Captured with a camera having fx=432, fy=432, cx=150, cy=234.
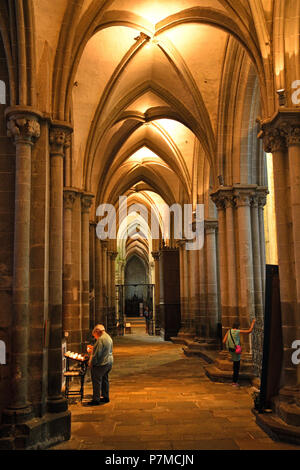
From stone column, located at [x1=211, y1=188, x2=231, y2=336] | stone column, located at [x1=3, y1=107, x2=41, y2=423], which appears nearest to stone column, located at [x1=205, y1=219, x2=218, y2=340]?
stone column, located at [x1=211, y1=188, x2=231, y2=336]

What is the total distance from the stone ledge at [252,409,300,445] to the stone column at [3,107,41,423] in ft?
10.0

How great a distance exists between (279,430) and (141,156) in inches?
653

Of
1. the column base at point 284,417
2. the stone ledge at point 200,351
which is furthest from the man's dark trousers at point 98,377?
the stone ledge at point 200,351

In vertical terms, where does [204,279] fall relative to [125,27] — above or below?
below

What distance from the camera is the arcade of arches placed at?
5703mm

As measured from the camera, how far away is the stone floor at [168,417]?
5273 mm

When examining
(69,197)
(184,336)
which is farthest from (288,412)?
(184,336)

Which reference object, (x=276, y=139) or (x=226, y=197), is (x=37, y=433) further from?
(x=226, y=197)

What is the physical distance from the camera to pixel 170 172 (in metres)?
21.0

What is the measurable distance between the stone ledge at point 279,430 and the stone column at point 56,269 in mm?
2698
